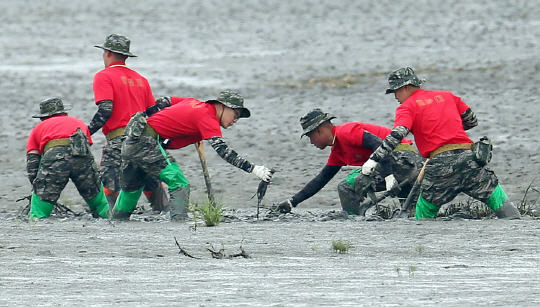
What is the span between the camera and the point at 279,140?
659 inches

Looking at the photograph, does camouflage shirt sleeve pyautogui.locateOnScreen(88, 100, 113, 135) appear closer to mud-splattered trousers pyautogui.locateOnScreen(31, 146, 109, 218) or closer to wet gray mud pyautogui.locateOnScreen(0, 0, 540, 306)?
mud-splattered trousers pyautogui.locateOnScreen(31, 146, 109, 218)

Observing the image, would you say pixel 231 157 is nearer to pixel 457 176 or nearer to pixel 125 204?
pixel 125 204

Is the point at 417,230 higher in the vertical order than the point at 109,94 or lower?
lower

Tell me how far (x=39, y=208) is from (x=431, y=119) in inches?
163

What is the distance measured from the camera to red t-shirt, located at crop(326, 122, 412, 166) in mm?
10539

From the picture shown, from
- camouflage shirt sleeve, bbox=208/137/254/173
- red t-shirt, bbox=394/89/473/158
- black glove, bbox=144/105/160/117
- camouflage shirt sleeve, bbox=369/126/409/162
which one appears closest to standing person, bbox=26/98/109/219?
black glove, bbox=144/105/160/117

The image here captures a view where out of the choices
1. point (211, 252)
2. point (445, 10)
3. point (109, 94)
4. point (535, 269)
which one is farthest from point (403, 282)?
point (445, 10)

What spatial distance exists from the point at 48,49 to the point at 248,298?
2074 cm

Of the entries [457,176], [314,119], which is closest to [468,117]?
[457,176]

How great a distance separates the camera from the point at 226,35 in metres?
27.3

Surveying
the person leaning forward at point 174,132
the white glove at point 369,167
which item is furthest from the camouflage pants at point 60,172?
the white glove at point 369,167

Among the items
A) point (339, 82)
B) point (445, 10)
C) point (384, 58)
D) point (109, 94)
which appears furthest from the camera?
point (445, 10)

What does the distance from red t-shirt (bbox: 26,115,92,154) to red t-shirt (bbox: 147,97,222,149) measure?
0.94 meters

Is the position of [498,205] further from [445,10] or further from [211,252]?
[445,10]
